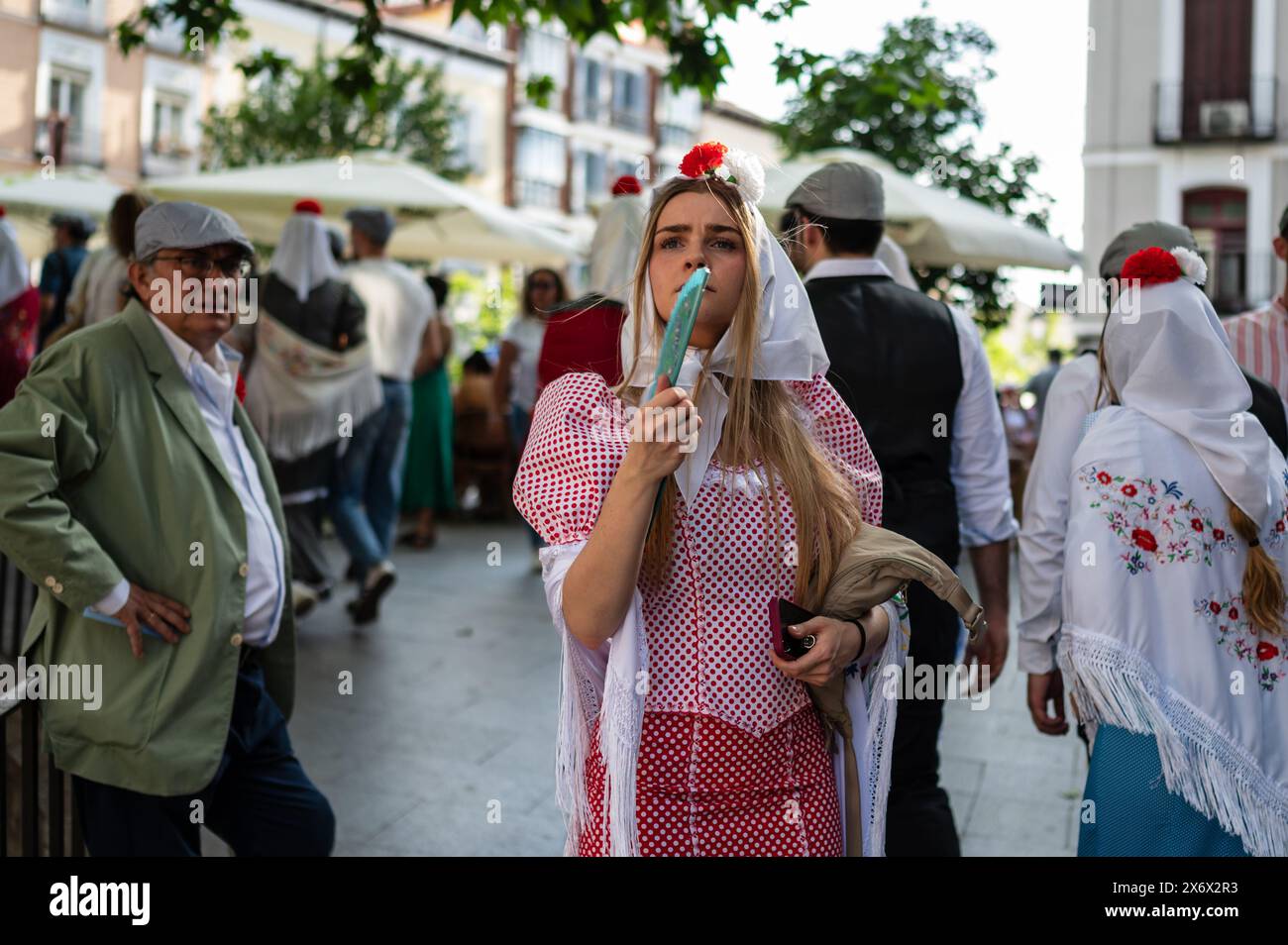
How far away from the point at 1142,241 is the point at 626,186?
97.2 inches

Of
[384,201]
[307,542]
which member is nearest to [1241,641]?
[307,542]

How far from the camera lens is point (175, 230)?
316 cm

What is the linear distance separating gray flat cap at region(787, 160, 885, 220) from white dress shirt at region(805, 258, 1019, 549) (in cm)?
13

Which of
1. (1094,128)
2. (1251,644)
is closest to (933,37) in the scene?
(1251,644)

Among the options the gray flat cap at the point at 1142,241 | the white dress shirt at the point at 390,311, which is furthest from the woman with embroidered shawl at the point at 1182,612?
the white dress shirt at the point at 390,311

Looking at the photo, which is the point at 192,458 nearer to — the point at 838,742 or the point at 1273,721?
the point at 838,742

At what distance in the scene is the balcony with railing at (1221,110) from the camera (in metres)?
23.2

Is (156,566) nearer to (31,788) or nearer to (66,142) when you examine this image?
(31,788)

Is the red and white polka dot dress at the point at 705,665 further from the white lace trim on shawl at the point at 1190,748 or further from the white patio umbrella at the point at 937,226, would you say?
the white patio umbrella at the point at 937,226

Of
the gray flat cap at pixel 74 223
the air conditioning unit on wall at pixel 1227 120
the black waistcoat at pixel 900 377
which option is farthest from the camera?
the air conditioning unit on wall at pixel 1227 120

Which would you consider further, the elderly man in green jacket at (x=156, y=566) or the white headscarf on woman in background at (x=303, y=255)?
the white headscarf on woman in background at (x=303, y=255)

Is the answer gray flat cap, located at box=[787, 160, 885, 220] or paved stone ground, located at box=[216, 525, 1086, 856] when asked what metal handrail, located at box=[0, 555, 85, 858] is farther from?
gray flat cap, located at box=[787, 160, 885, 220]

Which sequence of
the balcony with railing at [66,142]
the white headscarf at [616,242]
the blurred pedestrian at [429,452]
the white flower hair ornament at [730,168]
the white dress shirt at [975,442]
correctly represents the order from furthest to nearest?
the balcony with railing at [66,142], the blurred pedestrian at [429,452], the white headscarf at [616,242], the white dress shirt at [975,442], the white flower hair ornament at [730,168]

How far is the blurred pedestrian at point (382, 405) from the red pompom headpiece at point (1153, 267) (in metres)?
5.15
